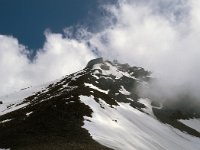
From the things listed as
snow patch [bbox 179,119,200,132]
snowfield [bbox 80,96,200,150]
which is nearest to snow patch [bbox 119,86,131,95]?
snow patch [bbox 179,119,200,132]

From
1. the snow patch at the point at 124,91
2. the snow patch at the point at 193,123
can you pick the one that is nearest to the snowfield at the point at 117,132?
the snow patch at the point at 193,123

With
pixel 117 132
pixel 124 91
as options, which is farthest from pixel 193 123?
pixel 117 132

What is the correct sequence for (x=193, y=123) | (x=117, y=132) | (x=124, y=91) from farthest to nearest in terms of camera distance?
(x=124, y=91) → (x=193, y=123) → (x=117, y=132)

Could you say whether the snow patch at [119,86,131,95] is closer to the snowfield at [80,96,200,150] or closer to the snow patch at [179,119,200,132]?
the snow patch at [179,119,200,132]

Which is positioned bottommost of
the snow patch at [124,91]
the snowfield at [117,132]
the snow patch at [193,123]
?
the snowfield at [117,132]

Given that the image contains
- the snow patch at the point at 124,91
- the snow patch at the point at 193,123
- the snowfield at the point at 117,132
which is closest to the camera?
the snowfield at the point at 117,132

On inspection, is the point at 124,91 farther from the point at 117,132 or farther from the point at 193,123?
the point at 117,132

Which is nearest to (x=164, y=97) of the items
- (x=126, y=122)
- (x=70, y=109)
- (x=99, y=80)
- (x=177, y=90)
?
(x=177, y=90)

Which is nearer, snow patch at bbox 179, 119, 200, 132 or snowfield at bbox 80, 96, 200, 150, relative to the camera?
snowfield at bbox 80, 96, 200, 150

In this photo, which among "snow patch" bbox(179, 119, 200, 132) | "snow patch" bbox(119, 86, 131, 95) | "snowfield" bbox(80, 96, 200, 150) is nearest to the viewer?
"snowfield" bbox(80, 96, 200, 150)

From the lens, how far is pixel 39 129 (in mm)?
49625

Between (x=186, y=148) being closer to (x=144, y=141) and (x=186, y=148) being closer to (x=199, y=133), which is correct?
(x=144, y=141)

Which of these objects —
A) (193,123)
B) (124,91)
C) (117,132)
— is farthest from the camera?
→ (124,91)

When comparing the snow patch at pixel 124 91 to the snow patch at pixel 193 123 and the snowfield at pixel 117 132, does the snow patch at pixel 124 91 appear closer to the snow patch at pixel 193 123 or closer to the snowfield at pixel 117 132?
the snow patch at pixel 193 123
